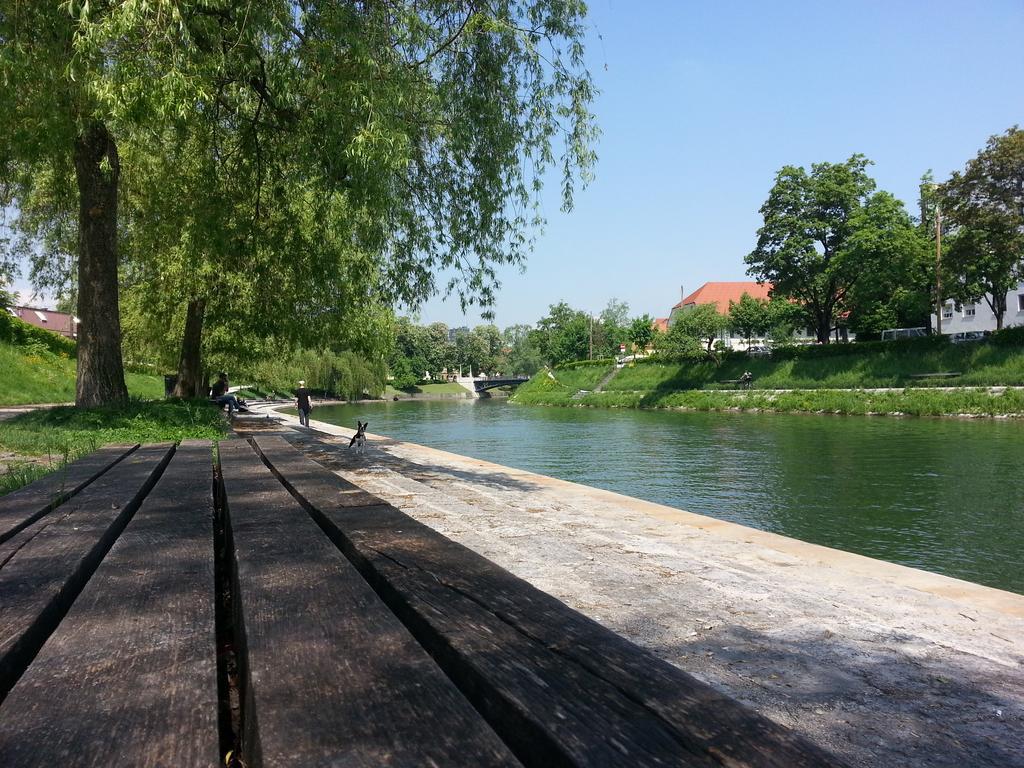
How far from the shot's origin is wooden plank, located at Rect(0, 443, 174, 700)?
1.27m

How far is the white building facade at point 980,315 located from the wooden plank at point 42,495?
147ft

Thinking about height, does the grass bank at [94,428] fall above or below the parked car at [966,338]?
below

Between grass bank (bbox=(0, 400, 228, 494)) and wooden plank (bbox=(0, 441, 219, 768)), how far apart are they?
19.5 feet

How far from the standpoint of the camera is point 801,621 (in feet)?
10.8

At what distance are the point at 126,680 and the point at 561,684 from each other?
2.28ft

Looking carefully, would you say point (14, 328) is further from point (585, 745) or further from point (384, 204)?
point (585, 745)

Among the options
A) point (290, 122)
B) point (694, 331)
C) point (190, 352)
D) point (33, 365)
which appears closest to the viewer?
point (290, 122)

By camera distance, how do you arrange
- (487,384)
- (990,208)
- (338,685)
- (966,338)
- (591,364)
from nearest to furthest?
(338,685)
(990,208)
(966,338)
(591,364)
(487,384)

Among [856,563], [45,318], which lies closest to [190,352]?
[856,563]

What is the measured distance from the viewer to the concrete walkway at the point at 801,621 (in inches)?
89.5

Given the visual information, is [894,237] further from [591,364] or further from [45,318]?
[45,318]

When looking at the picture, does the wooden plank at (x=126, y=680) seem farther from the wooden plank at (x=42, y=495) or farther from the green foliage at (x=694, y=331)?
the green foliage at (x=694, y=331)

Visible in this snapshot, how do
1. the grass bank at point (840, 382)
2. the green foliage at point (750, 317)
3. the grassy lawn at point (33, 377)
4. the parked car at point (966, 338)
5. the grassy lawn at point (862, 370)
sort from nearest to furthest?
1. the grassy lawn at point (33, 377)
2. the grass bank at point (840, 382)
3. the grassy lawn at point (862, 370)
4. the parked car at point (966, 338)
5. the green foliage at point (750, 317)

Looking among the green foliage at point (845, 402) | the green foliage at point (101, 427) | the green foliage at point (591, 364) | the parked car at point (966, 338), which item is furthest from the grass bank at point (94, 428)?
the green foliage at point (591, 364)
